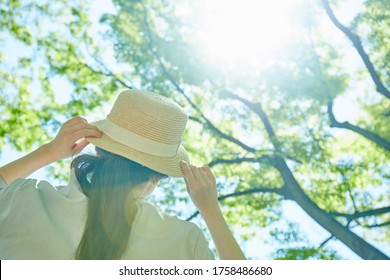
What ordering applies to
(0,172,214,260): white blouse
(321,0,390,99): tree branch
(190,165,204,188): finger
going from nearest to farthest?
(0,172,214,260): white blouse
(190,165,204,188): finger
(321,0,390,99): tree branch

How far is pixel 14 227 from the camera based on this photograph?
3.95 feet

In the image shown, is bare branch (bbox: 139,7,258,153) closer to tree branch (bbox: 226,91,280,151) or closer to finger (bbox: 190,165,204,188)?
tree branch (bbox: 226,91,280,151)

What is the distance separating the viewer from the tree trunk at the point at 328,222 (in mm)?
5129

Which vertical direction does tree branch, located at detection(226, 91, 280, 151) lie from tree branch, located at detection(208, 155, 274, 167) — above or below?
above

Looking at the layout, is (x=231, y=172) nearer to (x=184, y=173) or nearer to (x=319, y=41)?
(x=319, y=41)

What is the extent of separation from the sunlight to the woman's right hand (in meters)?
4.78

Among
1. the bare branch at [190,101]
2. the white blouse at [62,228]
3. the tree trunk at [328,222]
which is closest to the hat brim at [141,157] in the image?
the white blouse at [62,228]

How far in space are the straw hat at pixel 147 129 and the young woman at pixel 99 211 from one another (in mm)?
15

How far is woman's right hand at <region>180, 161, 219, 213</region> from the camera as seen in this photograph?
50.8 inches

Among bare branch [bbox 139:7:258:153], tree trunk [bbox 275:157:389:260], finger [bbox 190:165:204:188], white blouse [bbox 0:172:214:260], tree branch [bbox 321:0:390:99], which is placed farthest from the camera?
bare branch [bbox 139:7:258:153]

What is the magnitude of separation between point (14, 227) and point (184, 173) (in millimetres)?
432

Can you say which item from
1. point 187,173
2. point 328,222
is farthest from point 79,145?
point 328,222

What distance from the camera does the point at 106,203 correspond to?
1229 mm

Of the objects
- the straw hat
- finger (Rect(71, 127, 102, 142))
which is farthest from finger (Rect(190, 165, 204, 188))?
finger (Rect(71, 127, 102, 142))
